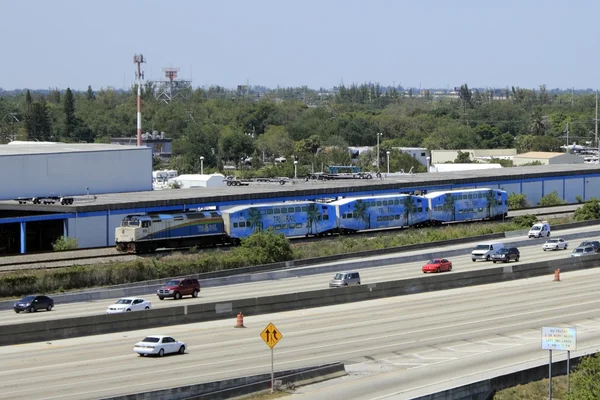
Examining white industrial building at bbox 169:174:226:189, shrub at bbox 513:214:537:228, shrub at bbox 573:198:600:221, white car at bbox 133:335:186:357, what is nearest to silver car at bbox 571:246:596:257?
shrub at bbox 513:214:537:228

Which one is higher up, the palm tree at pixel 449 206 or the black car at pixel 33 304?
the palm tree at pixel 449 206

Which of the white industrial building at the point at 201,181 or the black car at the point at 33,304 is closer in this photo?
the black car at the point at 33,304

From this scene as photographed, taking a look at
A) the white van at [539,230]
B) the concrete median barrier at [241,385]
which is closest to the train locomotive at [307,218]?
the white van at [539,230]

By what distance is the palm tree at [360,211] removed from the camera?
7144cm

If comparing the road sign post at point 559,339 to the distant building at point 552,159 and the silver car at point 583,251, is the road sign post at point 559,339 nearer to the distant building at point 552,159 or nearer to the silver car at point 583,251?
the silver car at point 583,251

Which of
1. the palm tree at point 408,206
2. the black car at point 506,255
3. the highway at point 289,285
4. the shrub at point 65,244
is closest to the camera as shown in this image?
the highway at point 289,285

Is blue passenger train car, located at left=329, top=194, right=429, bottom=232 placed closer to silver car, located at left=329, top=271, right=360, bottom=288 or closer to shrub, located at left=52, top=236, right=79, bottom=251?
shrub, located at left=52, top=236, right=79, bottom=251

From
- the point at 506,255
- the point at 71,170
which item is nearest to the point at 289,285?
the point at 506,255

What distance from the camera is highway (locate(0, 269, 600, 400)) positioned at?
1148 inches

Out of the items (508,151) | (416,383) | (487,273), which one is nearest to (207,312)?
(416,383)

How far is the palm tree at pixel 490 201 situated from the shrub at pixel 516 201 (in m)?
10.3

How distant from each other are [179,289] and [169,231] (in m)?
13.3

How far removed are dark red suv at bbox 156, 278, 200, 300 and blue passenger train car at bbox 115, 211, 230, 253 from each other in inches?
436

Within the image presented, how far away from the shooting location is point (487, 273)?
51000mm
